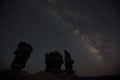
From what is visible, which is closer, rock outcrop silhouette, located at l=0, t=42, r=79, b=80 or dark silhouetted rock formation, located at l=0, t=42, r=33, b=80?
rock outcrop silhouette, located at l=0, t=42, r=79, b=80

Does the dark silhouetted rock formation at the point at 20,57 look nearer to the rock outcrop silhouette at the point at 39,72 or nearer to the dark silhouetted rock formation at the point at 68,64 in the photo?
the rock outcrop silhouette at the point at 39,72

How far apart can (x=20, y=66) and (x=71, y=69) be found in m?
7.74

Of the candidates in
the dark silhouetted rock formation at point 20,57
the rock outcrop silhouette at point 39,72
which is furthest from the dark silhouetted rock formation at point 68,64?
the dark silhouetted rock formation at point 20,57

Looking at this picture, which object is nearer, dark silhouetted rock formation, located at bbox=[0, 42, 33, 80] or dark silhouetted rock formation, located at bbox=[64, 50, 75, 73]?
dark silhouetted rock formation, located at bbox=[0, 42, 33, 80]

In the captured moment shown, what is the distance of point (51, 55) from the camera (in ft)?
68.9

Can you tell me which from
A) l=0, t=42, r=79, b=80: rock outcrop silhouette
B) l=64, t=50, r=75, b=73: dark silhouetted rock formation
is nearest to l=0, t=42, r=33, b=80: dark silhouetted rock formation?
l=0, t=42, r=79, b=80: rock outcrop silhouette

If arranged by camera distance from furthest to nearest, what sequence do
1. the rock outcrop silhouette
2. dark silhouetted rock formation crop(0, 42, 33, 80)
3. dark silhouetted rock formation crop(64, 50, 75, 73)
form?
dark silhouetted rock formation crop(64, 50, 75, 73), dark silhouetted rock formation crop(0, 42, 33, 80), the rock outcrop silhouette

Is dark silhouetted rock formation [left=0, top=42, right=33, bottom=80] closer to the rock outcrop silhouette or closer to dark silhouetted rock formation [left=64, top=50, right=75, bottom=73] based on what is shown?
the rock outcrop silhouette

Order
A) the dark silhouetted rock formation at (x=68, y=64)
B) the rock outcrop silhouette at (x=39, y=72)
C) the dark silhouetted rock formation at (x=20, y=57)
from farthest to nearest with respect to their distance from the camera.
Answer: the dark silhouetted rock formation at (x=68, y=64) → the dark silhouetted rock formation at (x=20, y=57) → the rock outcrop silhouette at (x=39, y=72)

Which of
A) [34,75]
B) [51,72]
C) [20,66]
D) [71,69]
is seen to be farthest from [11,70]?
[71,69]

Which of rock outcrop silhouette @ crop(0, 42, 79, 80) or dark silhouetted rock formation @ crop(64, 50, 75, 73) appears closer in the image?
rock outcrop silhouette @ crop(0, 42, 79, 80)

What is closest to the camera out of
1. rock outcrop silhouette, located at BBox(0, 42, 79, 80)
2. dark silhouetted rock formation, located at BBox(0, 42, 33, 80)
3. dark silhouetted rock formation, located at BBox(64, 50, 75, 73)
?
rock outcrop silhouette, located at BBox(0, 42, 79, 80)

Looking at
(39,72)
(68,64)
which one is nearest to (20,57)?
(39,72)

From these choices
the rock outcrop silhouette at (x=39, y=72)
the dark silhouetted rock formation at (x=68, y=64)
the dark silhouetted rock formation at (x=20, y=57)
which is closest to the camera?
the rock outcrop silhouette at (x=39, y=72)
